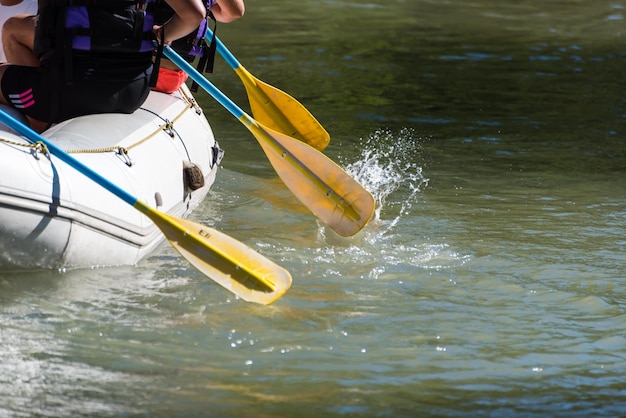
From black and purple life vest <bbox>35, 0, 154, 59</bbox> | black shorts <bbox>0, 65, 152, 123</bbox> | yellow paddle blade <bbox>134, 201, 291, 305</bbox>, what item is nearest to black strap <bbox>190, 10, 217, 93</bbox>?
black shorts <bbox>0, 65, 152, 123</bbox>

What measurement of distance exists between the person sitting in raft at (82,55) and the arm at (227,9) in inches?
33.6

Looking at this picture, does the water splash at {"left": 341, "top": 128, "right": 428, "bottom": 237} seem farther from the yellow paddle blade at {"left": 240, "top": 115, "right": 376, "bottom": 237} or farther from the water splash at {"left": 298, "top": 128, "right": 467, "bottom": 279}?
the yellow paddle blade at {"left": 240, "top": 115, "right": 376, "bottom": 237}

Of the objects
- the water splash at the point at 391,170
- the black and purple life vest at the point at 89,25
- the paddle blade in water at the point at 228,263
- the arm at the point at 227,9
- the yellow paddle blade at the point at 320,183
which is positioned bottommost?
the water splash at the point at 391,170

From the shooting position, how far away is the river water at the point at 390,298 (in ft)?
11.7

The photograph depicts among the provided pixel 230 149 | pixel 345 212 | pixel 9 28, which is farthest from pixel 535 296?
pixel 230 149

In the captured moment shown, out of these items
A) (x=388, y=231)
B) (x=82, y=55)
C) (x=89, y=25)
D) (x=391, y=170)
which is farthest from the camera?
(x=391, y=170)

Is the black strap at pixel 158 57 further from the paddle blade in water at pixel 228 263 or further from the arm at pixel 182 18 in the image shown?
the paddle blade in water at pixel 228 263

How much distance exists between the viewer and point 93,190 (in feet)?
14.5

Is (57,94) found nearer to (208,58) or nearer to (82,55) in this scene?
(82,55)

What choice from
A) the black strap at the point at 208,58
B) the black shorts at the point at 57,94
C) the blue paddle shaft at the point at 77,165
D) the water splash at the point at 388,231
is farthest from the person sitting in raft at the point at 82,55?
the water splash at the point at 388,231

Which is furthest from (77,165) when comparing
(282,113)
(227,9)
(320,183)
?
(282,113)

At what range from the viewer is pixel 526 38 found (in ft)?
38.3

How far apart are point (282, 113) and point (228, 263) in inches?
89.7

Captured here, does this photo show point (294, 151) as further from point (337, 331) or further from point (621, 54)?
point (621, 54)
